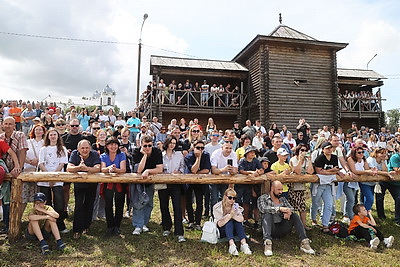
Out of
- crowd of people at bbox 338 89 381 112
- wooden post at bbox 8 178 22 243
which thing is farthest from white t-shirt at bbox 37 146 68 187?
crowd of people at bbox 338 89 381 112

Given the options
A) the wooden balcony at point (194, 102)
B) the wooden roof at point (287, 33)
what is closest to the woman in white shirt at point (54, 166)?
the wooden balcony at point (194, 102)

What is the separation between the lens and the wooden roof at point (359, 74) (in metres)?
19.1

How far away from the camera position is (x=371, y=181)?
5.75 metres

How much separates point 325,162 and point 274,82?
10.7m

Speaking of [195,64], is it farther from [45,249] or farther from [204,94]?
[45,249]

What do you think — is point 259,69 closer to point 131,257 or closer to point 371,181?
point 371,181

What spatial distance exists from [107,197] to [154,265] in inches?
56.9

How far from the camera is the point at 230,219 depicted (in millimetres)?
4562

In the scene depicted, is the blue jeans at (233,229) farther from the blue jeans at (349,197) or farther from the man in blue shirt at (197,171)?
the blue jeans at (349,197)

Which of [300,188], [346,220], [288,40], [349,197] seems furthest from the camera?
[288,40]

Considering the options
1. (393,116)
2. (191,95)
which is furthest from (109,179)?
(393,116)

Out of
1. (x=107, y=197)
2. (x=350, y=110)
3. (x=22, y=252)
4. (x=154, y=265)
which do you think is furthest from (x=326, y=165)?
(x=350, y=110)

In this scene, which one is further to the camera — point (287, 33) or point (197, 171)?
point (287, 33)

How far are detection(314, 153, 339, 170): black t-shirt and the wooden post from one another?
5414 millimetres
